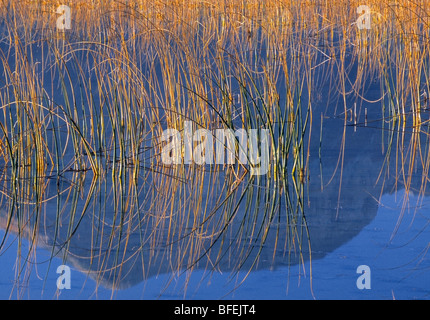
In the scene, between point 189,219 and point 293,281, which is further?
point 189,219

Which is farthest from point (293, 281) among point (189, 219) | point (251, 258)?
point (189, 219)

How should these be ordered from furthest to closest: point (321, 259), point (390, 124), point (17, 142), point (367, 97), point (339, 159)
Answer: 1. point (367, 97)
2. point (390, 124)
3. point (339, 159)
4. point (17, 142)
5. point (321, 259)

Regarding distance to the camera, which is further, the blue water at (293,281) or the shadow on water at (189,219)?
the shadow on water at (189,219)

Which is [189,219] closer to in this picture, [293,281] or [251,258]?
[251,258]

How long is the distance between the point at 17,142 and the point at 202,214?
945mm

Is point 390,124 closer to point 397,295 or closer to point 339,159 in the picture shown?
point 339,159

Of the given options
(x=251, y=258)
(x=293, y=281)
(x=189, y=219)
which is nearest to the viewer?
(x=293, y=281)

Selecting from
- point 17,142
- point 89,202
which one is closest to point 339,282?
point 89,202

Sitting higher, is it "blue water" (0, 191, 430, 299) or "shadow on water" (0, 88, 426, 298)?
"shadow on water" (0, 88, 426, 298)

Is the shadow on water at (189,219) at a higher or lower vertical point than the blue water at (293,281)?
higher

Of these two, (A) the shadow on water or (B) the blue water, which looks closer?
(B) the blue water

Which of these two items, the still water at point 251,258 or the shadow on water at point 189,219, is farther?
the shadow on water at point 189,219

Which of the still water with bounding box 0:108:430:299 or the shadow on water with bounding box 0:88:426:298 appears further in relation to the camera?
the shadow on water with bounding box 0:88:426:298
